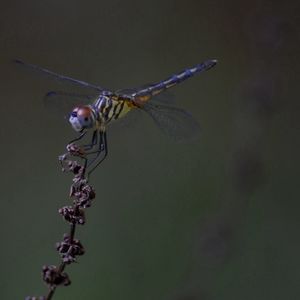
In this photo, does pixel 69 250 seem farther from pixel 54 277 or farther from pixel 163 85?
pixel 163 85

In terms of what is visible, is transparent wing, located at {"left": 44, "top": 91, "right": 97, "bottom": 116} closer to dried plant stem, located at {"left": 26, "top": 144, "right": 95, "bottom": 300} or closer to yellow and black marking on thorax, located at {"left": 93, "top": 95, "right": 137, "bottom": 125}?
yellow and black marking on thorax, located at {"left": 93, "top": 95, "right": 137, "bottom": 125}

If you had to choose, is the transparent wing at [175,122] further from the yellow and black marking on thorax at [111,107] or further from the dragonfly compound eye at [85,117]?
the dragonfly compound eye at [85,117]

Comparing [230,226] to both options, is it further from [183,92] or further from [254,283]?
[183,92]

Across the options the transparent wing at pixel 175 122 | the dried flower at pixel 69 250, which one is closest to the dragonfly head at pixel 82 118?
the transparent wing at pixel 175 122

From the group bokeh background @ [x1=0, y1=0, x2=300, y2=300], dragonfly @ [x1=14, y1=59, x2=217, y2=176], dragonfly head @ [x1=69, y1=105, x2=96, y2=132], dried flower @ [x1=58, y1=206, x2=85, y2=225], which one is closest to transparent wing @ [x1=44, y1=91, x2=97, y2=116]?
dragonfly @ [x1=14, y1=59, x2=217, y2=176]

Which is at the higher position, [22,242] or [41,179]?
[41,179]

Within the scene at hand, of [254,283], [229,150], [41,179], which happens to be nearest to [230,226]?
[254,283]

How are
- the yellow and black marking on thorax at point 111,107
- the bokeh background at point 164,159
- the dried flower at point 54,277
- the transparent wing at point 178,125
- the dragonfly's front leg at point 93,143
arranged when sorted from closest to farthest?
the dried flower at point 54,277 → the dragonfly's front leg at point 93,143 → the yellow and black marking on thorax at point 111,107 → the transparent wing at point 178,125 → the bokeh background at point 164,159
